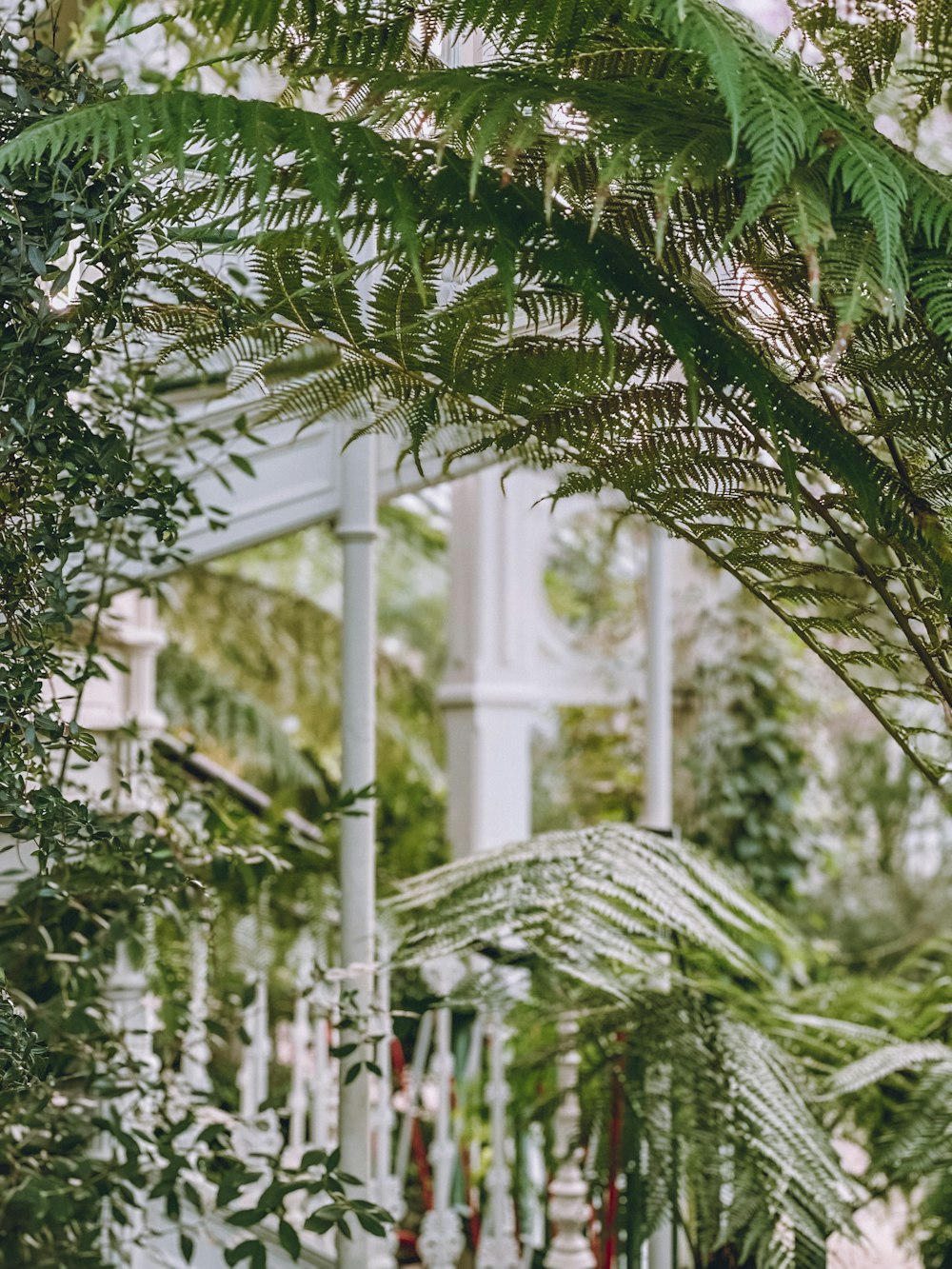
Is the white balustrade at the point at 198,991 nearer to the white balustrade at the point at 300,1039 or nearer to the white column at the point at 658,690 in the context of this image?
the white balustrade at the point at 300,1039

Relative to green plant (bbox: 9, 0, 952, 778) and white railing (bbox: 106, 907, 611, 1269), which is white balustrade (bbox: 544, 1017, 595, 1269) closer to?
white railing (bbox: 106, 907, 611, 1269)

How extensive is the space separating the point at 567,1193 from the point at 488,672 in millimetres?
1495

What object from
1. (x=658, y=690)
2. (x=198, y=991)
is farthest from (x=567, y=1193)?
(x=658, y=690)

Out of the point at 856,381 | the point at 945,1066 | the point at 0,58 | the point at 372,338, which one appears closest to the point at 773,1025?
the point at 945,1066

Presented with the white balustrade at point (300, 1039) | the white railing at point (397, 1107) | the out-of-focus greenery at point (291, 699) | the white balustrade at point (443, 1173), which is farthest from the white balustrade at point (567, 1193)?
the out-of-focus greenery at point (291, 699)

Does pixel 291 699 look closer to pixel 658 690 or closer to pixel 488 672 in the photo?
pixel 488 672

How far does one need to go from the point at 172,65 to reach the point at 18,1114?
6.22 feet

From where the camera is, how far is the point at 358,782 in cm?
197

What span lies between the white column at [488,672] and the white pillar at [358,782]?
1.31 meters

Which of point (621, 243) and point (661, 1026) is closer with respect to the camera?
point (621, 243)

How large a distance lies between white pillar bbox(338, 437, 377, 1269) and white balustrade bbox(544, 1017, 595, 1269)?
15.5 inches

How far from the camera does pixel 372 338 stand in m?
1.17

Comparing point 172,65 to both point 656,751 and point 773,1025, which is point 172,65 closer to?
point 656,751

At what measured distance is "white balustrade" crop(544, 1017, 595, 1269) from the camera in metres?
2.17
